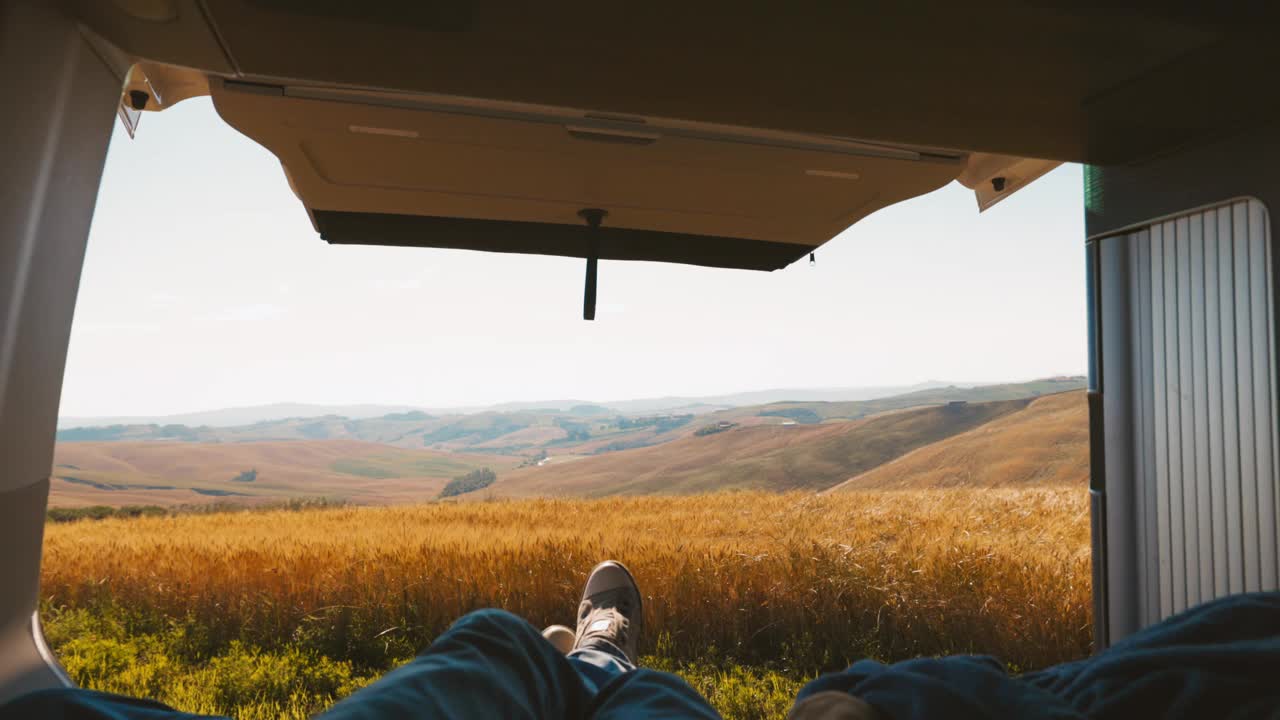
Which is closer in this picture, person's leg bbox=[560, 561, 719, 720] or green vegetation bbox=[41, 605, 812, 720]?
person's leg bbox=[560, 561, 719, 720]

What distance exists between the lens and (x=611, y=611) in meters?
1.84

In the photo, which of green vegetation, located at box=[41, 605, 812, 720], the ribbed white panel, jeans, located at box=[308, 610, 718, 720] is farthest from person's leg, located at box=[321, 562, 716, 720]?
green vegetation, located at box=[41, 605, 812, 720]

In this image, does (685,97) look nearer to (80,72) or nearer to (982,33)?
(982,33)

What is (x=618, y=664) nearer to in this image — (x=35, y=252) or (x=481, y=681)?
(x=481, y=681)

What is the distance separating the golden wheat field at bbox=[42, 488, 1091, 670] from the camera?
2658mm

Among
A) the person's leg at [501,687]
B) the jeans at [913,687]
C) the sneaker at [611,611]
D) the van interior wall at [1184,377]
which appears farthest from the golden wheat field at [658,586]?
the jeans at [913,687]

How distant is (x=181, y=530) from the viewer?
12.9 ft

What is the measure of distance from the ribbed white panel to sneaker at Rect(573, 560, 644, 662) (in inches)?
44.2

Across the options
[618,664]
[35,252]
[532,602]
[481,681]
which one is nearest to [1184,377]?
[618,664]

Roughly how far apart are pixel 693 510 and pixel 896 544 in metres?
1.59

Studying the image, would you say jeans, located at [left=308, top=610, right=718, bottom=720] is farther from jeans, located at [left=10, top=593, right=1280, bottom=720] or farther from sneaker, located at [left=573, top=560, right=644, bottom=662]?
sneaker, located at [left=573, top=560, right=644, bottom=662]

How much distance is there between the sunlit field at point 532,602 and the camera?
247 centimetres

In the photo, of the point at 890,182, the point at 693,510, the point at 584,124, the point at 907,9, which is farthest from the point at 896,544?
the point at 907,9

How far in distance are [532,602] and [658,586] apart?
0.54 m
